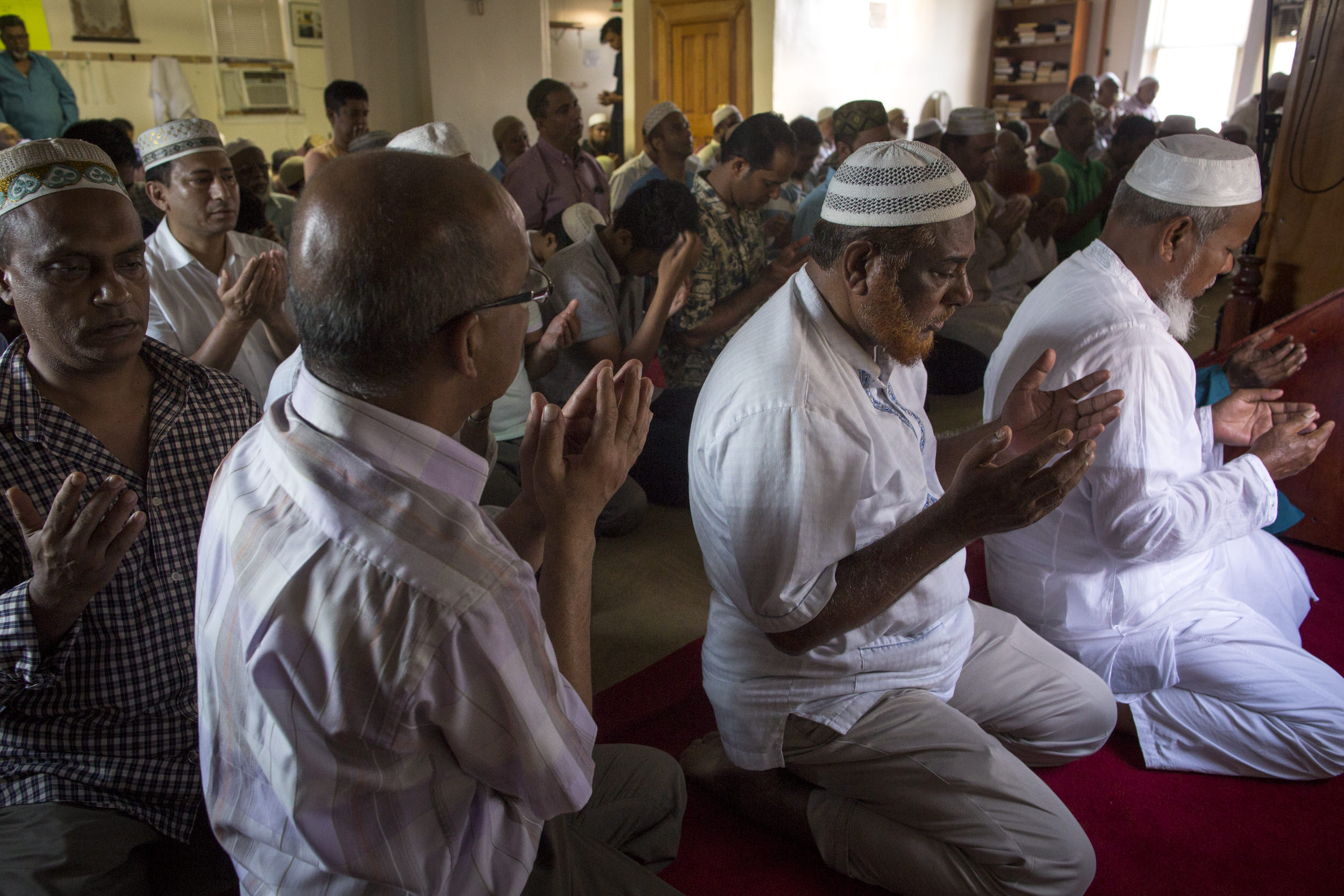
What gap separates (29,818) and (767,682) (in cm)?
119

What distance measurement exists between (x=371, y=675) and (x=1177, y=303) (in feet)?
7.42

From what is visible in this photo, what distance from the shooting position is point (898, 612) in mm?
1649

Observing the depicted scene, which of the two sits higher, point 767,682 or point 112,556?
point 112,556

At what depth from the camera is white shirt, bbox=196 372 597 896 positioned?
854 millimetres

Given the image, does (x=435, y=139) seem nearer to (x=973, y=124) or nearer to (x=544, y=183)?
(x=544, y=183)

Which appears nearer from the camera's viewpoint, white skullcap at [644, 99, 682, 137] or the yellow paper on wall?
white skullcap at [644, 99, 682, 137]

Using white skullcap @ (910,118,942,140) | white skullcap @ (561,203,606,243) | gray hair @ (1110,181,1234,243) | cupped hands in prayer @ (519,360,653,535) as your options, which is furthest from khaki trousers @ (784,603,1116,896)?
white skullcap @ (910,118,942,140)

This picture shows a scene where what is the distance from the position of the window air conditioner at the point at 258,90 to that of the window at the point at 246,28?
18 cm

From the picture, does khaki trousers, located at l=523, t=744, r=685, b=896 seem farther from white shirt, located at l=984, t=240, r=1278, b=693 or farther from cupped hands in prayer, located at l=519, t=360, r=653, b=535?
white shirt, located at l=984, t=240, r=1278, b=693

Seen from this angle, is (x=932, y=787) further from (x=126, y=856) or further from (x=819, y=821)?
(x=126, y=856)

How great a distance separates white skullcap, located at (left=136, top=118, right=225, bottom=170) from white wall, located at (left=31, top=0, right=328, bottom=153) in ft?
24.0

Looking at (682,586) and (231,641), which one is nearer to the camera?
(231,641)

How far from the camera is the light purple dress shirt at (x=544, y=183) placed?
196 inches

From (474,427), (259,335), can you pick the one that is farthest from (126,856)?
(259,335)
